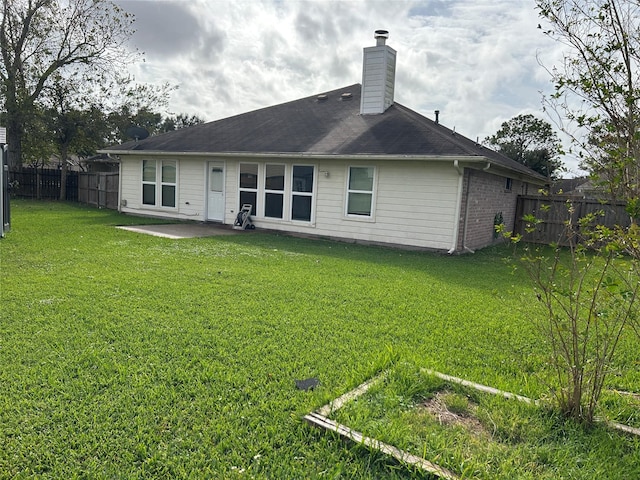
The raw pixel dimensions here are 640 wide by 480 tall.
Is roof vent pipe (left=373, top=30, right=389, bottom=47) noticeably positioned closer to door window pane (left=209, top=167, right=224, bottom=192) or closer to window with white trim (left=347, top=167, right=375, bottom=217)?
window with white trim (left=347, top=167, right=375, bottom=217)

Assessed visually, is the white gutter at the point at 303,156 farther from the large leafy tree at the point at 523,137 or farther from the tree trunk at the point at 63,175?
the large leafy tree at the point at 523,137

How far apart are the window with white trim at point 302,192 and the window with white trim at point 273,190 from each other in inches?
16.5

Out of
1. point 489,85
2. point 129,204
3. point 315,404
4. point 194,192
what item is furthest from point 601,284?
point 129,204

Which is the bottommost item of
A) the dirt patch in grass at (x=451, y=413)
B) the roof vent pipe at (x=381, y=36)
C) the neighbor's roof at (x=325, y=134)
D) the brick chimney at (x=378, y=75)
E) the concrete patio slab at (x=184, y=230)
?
the dirt patch in grass at (x=451, y=413)

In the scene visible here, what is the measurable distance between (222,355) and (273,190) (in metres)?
9.40

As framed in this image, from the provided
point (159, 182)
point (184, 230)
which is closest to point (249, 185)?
point (184, 230)

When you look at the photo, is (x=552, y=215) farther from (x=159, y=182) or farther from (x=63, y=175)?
(x=63, y=175)

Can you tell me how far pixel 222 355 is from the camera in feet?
11.7

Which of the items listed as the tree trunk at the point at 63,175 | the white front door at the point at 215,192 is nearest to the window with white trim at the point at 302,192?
the white front door at the point at 215,192

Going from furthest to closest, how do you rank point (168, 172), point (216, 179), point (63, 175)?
1. point (63, 175)
2. point (168, 172)
3. point (216, 179)

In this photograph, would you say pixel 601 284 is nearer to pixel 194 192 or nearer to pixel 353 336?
pixel 353 336

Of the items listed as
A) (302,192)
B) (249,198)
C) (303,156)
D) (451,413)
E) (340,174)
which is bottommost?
(451,413)

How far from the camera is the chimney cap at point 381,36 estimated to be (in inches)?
505

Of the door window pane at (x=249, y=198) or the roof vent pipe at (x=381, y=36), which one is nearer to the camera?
the roof vent pipe at (x=381, y=36)
